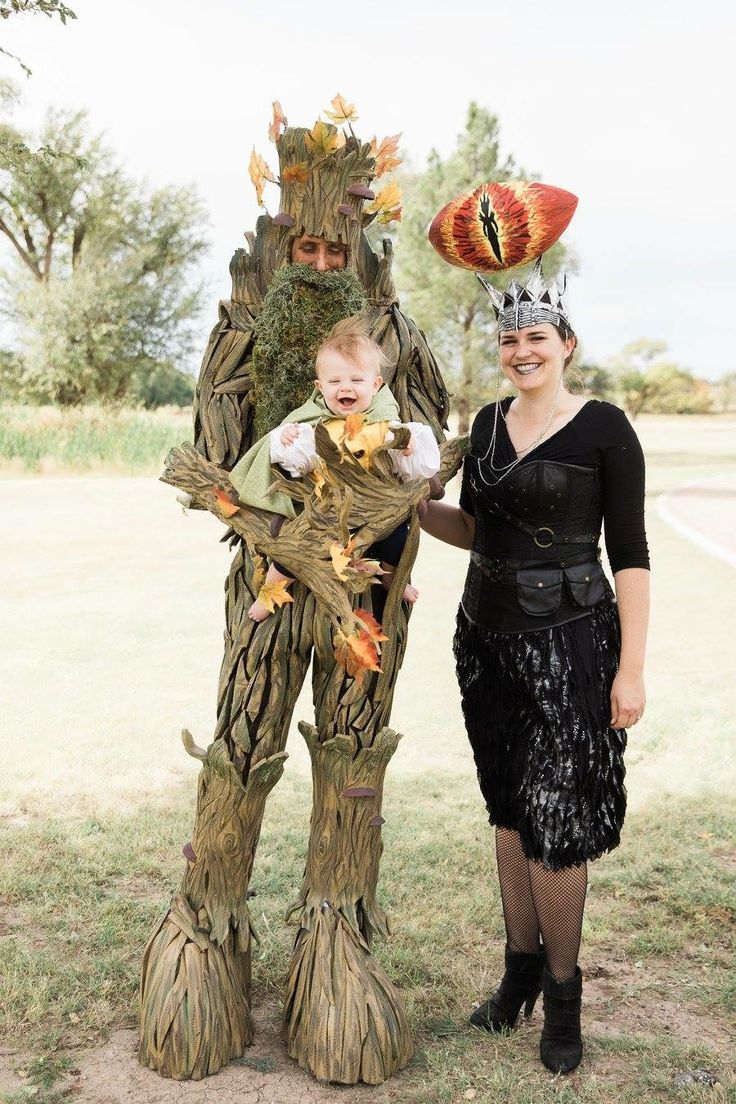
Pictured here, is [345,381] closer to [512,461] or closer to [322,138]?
[512,461]

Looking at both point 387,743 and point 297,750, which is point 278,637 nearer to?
point 387,743

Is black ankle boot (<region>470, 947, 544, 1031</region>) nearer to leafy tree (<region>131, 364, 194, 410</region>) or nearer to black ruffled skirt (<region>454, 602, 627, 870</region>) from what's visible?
black ruffled skirt (<region>454, 602, 627, 870</region>)

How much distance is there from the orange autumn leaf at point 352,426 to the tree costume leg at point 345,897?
0.57m

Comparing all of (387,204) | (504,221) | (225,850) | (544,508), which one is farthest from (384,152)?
(225,850)

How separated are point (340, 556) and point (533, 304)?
87 centimetres

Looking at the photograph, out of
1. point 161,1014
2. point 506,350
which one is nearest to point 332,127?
point 506,350

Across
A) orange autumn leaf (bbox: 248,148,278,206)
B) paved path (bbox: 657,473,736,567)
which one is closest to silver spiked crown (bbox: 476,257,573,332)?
orange autumn leaf (bbox: 248,148,278,206)

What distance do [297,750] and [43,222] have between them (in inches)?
732

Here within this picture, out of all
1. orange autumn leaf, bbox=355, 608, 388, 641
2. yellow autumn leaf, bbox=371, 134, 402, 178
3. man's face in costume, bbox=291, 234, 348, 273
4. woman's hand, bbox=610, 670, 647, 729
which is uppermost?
yellow autumn leaf, bbox=371, 134, 402, 178

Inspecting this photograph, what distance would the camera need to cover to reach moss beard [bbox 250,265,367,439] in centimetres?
271

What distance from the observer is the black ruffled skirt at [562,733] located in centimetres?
288

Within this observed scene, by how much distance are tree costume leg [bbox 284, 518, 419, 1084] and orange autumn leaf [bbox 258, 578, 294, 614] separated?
18 cm

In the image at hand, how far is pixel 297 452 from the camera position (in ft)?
8.30

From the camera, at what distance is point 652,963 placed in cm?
374
